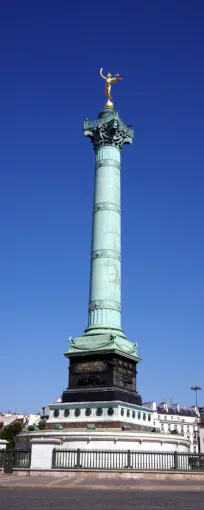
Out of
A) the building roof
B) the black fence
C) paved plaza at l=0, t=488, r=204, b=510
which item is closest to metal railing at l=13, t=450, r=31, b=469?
the black fence

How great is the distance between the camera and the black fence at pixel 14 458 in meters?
24.2

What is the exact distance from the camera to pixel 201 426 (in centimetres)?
8262

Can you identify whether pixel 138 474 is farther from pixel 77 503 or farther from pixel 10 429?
pixel 10 429

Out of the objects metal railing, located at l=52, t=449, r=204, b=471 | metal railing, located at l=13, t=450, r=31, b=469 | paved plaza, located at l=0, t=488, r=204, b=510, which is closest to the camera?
paved plaza, located at l=0, t=488, r=204, b=510

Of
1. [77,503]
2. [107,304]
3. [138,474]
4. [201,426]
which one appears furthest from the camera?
[201,426]

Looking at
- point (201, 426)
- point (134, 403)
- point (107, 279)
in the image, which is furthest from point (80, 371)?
point (201, 426)

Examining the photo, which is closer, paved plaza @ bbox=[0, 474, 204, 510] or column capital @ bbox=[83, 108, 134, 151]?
paved plaza @ bbox=[0, 474, 204, 510]

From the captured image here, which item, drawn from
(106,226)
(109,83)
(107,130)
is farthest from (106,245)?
(109,83)

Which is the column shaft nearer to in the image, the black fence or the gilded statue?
the gilded statue

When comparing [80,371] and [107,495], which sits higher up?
[80,371]

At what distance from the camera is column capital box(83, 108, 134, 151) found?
45.6 meters

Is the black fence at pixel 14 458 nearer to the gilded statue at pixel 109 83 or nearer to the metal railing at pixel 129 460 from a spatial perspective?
the metal railing at pixel 129 460

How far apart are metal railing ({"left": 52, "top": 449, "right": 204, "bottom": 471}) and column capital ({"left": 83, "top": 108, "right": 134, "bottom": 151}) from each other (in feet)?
92.4

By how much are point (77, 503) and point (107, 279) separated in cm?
2778
